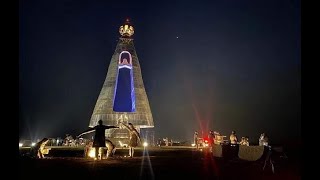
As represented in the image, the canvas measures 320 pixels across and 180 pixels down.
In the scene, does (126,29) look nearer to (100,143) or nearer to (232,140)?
(232,140)

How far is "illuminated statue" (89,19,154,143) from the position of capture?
46.4 metres

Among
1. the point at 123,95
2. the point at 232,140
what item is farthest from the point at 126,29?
the point at 232,140

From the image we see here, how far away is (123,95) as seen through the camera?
172 feet

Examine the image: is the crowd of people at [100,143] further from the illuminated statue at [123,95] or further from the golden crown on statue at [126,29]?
the golden crown on statue at [126,29]

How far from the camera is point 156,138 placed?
5597 centimetres

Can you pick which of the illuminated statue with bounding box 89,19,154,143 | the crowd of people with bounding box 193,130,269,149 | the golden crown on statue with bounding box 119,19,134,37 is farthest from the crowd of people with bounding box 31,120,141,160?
the golden crown on statue with bounding box 119,19,134,37

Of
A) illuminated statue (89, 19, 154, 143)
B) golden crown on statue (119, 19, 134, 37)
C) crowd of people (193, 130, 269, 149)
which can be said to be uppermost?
golden crown on statue (119, 19, 134, 37)

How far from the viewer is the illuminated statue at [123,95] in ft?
152

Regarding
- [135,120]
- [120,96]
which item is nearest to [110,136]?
[135,120]

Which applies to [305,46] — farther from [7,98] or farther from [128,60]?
[128,60]

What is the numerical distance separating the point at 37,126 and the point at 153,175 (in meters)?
41.8

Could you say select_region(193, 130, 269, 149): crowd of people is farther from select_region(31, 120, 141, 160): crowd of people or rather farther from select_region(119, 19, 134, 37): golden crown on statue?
select_region(119, 19, 134, 37): golden crown on statue

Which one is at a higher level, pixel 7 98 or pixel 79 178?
pixel 7 98

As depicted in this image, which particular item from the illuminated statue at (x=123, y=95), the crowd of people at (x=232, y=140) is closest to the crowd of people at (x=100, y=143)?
the crowd of people at (x=232, y=140)
